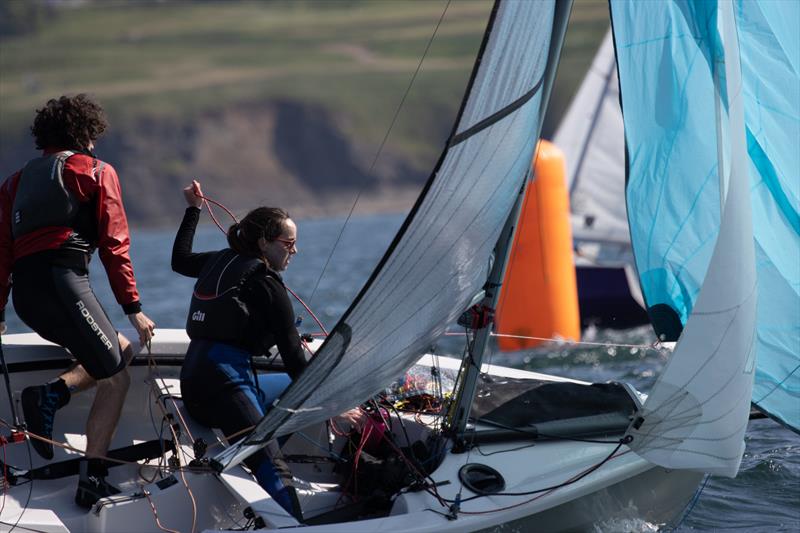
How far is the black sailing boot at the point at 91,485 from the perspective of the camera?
3887 millimetres

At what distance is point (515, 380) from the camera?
15.3 ft

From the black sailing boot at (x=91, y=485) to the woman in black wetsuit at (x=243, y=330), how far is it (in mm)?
415

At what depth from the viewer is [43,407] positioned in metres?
4.02

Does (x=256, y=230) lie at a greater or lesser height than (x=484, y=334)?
greater

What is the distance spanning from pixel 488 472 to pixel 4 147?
213ft

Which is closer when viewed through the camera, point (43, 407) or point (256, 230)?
point (256, 230)

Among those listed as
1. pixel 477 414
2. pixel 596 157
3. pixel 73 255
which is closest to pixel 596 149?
pixel 596 157

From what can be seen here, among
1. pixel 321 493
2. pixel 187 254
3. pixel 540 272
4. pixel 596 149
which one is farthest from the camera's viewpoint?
pixel 596 149

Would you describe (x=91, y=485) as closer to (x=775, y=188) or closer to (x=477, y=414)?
(x=477, y=414)

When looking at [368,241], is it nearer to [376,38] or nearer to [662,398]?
[662,398]

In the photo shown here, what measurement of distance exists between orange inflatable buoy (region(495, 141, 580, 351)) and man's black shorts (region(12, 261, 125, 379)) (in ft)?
20.3

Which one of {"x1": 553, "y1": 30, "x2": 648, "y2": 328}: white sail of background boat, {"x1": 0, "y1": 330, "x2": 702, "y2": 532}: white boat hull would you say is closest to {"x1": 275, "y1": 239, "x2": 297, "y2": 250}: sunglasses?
{"x1": 0, "y1": 330, "x2": 702, "y2": 532}: white boat hull

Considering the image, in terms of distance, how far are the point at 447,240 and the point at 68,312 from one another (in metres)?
1.34

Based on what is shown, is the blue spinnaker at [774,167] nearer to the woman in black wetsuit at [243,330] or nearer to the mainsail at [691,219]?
the mainsail at [691,219]
